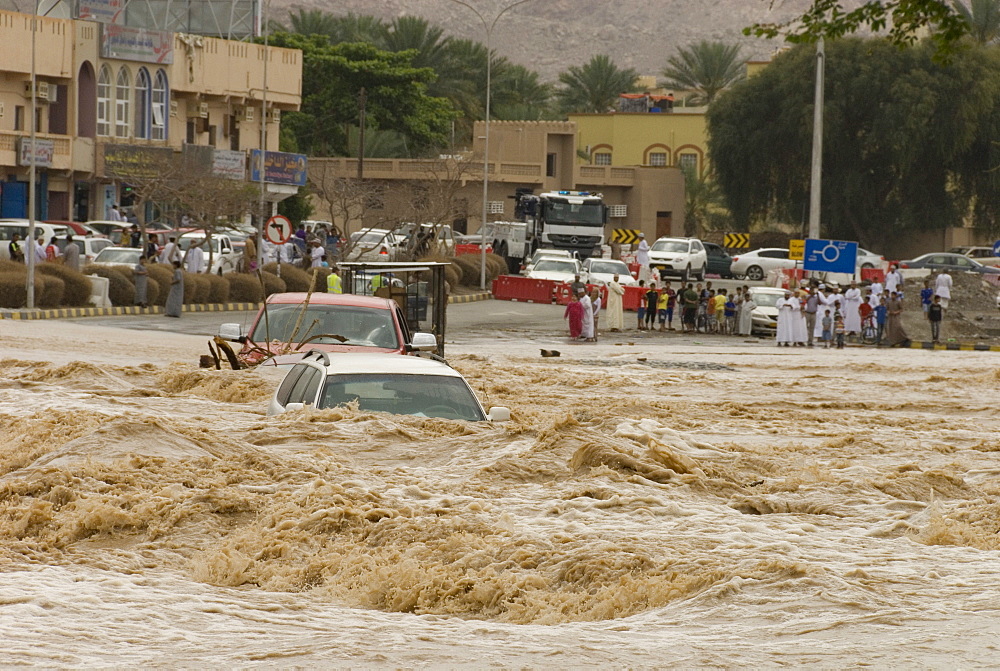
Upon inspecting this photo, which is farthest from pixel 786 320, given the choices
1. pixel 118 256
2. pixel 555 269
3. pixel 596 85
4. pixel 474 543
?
pixel 596 85

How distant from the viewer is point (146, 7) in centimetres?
6128

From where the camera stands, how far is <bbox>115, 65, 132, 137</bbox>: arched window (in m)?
55.1

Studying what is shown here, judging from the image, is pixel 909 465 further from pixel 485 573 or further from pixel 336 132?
pixel 336 132

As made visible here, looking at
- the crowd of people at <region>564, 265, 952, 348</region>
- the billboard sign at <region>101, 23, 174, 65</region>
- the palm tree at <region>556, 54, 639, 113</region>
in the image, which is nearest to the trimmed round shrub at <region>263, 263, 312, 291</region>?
the crowd of people at <region>564, 265, 952, 348</region>

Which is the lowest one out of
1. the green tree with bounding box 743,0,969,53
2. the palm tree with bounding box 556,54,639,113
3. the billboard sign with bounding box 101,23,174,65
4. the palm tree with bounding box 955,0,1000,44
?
the green tree with bounding box 743,0,969,53

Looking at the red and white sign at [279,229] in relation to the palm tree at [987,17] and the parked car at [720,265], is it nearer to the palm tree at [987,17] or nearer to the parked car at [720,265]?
the parked car at [720,265]

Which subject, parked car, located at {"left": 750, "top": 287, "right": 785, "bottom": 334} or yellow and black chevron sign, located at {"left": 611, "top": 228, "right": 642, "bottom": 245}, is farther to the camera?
yellow and black chevron sign, located at {"left": 611, "top": 228, "right": 642, "bottom": 245}

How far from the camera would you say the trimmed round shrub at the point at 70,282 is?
33375 mm

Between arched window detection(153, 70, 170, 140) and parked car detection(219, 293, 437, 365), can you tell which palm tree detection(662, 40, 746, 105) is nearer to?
arched window detection(153, 70, 170, 140)

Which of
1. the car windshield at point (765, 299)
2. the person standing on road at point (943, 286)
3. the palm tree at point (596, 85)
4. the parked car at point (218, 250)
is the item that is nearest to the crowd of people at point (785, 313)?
the car windshield at point (765, 299)

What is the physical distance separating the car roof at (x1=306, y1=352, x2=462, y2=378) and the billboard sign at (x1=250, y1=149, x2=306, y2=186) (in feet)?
155

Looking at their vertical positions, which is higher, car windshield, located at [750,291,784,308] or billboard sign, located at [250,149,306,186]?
billboard sign, located at [250,149,306,186]

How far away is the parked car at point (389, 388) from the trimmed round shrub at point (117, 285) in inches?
909

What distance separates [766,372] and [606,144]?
62359 mm
